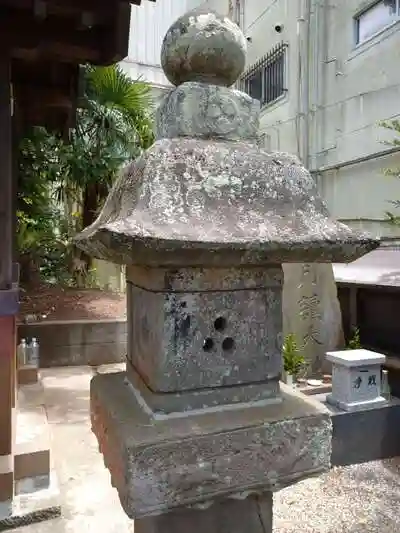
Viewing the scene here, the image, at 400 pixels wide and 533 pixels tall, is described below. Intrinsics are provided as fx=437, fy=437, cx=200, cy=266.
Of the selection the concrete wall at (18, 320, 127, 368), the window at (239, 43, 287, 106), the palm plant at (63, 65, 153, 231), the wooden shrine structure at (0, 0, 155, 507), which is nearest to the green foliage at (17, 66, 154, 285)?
the palm plant at (63, 65, 153, 231)

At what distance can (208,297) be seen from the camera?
4.39 feet

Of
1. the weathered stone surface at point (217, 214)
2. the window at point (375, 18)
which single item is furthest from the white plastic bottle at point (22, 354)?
the window at point (375, 18)

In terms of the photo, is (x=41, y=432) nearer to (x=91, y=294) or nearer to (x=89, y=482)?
(x=89, y=482)

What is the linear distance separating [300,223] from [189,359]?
1.70 ft

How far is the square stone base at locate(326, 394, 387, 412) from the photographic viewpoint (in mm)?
4027

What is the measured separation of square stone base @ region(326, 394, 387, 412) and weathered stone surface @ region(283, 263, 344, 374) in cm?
93

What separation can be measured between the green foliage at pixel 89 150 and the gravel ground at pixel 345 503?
4.88 m

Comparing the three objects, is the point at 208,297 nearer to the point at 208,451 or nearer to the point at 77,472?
the point at 208,451

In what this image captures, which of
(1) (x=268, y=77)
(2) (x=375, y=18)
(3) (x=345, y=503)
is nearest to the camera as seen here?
(3) (x=345, y=503)

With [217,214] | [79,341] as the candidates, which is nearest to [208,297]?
[217,214]

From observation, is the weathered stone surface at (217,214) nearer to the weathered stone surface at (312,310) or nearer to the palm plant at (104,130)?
the weathered stone surface at (312,310)

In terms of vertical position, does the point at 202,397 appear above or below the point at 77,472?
above

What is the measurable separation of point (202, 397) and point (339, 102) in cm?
804

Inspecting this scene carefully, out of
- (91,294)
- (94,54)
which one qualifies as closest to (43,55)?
(94,54)
